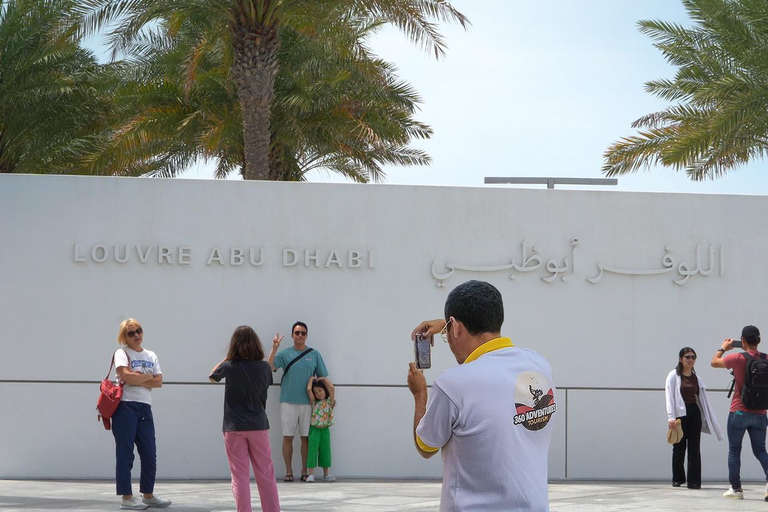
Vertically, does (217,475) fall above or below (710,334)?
below

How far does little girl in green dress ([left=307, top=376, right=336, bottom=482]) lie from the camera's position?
37.1ft

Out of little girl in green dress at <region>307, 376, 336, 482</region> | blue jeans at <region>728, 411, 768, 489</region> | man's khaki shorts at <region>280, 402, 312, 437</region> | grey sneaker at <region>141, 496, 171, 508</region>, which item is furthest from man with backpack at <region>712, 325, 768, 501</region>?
grey sneaker at <region>141, 496, 171, 508</region>

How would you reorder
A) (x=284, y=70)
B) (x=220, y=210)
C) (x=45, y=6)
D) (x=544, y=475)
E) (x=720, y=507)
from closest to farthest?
(x=544, y=475), (x=720, y=507), (x=220, y=210), (x=45, y=6), (x=284, y=70)

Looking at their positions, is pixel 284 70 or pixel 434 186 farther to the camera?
pixel 284 70

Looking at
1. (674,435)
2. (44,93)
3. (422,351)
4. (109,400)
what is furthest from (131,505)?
(44,93)

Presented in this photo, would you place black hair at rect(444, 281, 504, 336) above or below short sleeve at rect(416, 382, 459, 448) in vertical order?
above

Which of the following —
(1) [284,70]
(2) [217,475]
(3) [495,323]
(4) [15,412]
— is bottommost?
(2) [217,475]

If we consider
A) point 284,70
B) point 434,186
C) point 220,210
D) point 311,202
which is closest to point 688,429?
point 434,186

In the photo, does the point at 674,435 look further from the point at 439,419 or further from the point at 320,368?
the point at 439,419

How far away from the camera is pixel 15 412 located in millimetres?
11422

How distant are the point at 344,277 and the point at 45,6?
7.99 meters

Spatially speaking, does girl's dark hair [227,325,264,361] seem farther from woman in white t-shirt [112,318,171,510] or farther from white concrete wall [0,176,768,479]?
white concrete wall [0,176,768,479]

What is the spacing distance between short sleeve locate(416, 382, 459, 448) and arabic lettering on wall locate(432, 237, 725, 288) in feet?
28.7

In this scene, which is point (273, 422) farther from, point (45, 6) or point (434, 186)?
point (45, 6)
